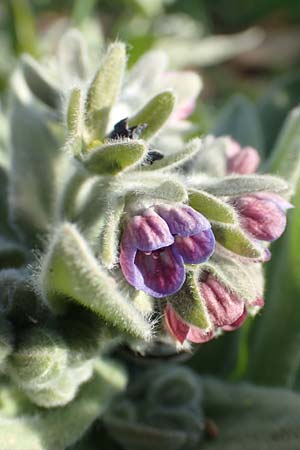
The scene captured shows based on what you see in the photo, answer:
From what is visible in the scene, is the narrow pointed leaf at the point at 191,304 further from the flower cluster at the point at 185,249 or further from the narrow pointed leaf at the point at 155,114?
the narrow pointed leaf at the point at 155,114

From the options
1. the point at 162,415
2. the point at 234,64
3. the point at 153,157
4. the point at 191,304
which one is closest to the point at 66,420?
the point at 162,415

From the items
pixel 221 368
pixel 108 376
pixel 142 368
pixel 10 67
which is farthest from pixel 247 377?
pixel 10 67

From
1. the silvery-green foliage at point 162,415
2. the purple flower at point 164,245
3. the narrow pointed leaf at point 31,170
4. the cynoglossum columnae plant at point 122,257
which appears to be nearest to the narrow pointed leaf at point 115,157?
the cynoglossum columnae plant at point 122,257

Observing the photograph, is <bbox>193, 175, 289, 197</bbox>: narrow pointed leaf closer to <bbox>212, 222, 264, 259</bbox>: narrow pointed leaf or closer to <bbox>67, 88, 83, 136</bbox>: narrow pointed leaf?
<bbox>212, 222, 264, 259</bbox>: narrow pointed leaf

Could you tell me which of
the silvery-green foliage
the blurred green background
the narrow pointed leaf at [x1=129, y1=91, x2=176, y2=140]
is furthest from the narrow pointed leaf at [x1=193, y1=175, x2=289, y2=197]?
the silvery-green foliage

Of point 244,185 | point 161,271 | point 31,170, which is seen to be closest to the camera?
point 161,271

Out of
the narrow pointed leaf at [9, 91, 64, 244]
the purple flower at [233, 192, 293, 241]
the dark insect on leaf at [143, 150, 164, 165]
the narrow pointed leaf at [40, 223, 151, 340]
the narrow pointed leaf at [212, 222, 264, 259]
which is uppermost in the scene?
the dark insect on leaf at [143, 150, 164, 165]

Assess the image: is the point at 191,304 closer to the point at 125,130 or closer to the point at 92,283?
the point at 92,283
